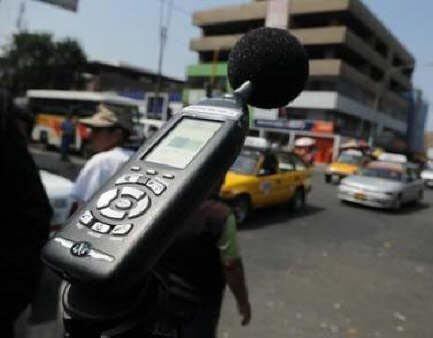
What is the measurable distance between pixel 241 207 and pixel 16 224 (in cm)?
829

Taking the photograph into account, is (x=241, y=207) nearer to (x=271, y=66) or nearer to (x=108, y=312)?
(x=271, y=66)

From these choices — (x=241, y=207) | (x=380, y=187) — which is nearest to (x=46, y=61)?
(x=380, y=187)

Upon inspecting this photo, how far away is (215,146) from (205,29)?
53.6 meters

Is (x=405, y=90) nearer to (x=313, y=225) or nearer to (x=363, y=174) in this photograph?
(x=363, y=174)

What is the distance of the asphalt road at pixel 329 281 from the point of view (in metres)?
4.60

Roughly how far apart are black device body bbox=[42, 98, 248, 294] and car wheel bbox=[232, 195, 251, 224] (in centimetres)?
846

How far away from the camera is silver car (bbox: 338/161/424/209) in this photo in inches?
524

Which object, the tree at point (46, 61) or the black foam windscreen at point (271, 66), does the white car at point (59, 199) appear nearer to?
the black foam windscreen at point (271, 66)

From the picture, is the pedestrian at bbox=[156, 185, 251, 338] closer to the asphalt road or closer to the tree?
the asphalt road

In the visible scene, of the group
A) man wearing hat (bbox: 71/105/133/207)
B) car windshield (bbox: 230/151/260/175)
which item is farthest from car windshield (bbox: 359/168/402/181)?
man wearing hat (bbox: 71/105/133/207)

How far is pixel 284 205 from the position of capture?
11883 mm

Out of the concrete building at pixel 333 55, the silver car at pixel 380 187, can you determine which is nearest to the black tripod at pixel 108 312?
the silver car at pixel 380 187

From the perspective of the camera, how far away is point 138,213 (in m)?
0.64

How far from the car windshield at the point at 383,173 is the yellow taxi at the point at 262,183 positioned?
2.93 meters
